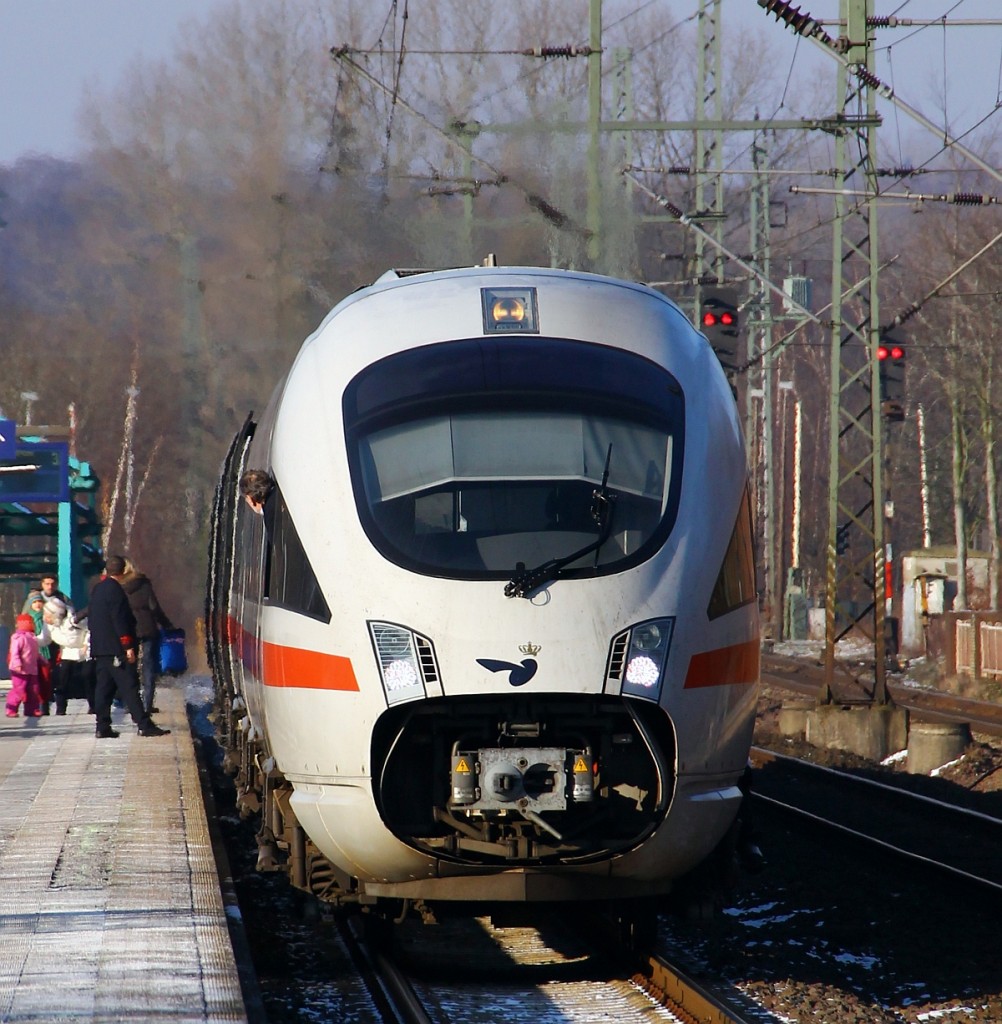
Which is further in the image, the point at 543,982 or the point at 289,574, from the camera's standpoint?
the point at 543,982

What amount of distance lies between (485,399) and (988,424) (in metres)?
30.6

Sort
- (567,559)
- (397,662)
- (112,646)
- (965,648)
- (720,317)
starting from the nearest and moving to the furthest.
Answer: (397,662) < (567,559) < (112,646) < (720,317) < (965,648)

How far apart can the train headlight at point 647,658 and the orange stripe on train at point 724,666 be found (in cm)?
14

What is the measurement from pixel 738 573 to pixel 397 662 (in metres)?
1.54

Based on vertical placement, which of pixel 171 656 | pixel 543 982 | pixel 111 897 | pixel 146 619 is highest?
pixel 146 619

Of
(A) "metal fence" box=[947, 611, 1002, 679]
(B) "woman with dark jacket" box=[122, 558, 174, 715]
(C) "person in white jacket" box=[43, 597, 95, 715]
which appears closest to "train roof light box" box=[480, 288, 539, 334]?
(B) "woman with dark jacket" box=[122, 558, 174, 715]

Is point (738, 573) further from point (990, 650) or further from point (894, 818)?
point (990, 650)

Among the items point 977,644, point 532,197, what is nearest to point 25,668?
point 532,197

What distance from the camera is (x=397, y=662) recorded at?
629cm

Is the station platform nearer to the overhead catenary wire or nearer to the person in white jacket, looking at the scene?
the person in white jacket

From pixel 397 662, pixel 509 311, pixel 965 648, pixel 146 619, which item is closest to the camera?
pixel 397 662

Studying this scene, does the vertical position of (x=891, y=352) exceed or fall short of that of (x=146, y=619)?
it exceeds it

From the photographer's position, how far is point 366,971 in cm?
749

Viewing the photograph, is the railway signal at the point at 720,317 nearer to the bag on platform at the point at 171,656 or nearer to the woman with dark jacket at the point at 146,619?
the woman with dark jacket at the point at 146,619
